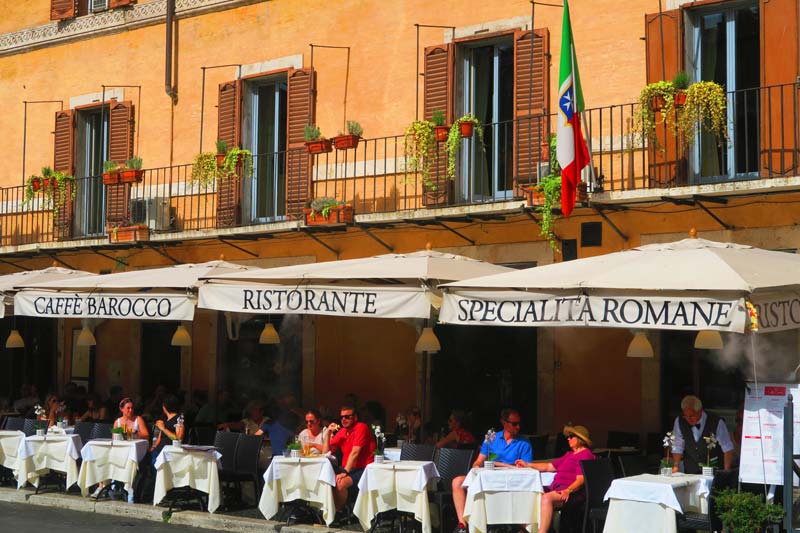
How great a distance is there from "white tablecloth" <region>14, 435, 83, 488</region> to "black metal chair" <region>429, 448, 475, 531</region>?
4.65 m

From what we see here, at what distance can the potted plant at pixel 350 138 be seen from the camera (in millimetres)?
16188

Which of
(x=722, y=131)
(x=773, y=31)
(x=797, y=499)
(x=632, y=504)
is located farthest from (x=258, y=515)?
(x=773, y=31)

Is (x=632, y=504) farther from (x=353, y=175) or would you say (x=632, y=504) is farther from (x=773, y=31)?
(x=353, y=175)

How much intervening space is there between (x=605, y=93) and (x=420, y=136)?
2336 millimetres

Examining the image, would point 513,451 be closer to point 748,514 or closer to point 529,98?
point 748,514

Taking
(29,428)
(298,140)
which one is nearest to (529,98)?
(298,140)

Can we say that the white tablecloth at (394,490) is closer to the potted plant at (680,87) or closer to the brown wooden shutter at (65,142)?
the potted plant at (680,87)

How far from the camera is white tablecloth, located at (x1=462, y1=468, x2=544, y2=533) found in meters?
11.0

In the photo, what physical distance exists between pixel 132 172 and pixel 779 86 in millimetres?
9633

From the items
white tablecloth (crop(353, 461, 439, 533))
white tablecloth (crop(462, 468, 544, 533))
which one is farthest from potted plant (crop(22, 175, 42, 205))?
white tablecloth (crop(462, 468, 544, 533))

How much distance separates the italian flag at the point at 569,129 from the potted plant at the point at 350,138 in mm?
3413

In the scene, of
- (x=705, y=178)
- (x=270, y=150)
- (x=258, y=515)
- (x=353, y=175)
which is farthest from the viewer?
(x=270, y=150)

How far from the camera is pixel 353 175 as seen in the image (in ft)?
55.2

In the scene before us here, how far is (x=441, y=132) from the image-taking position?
608 inches
